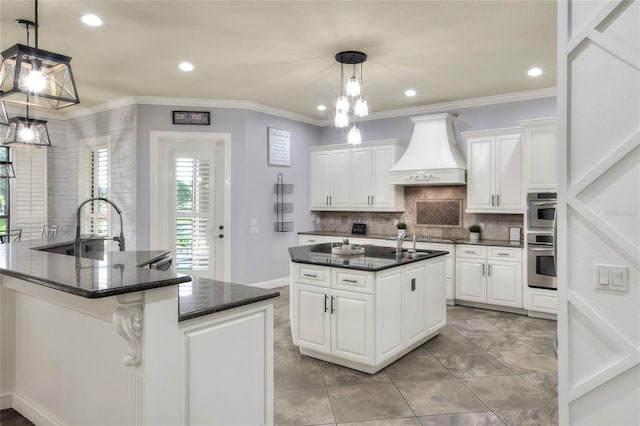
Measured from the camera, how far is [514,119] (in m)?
5.52

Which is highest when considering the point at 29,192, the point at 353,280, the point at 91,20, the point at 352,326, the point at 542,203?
the point at 91,20

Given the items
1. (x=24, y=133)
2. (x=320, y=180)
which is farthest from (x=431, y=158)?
(x=24, y=133)

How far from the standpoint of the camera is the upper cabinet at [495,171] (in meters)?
5.14

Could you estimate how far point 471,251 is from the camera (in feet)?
17.3

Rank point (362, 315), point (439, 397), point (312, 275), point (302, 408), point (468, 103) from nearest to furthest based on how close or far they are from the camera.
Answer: point (302, 408) < point (439, 397) < point (362, 315) < point (312, 275) < point (468, 103)

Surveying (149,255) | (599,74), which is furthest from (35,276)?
(599,74)

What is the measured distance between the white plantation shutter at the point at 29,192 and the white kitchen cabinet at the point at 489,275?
648 cm

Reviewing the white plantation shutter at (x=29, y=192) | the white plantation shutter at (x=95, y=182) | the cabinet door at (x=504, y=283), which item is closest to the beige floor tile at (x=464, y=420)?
the cabinet door at (x=504, y=283)

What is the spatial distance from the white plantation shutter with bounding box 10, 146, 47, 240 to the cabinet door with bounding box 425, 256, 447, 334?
241 inches

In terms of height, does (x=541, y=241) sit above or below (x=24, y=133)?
below

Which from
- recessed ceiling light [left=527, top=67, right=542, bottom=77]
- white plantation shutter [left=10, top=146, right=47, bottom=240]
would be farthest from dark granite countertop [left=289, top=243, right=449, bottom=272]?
white plantation shutter [left=10, top=146, right=47, bottom=240]

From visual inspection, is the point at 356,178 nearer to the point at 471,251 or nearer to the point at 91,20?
the point at 471,251

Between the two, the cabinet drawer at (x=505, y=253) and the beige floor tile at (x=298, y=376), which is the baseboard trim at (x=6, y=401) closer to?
the beige floor tile at (x=298, y=376)

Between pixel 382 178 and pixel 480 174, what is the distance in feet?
4.74
